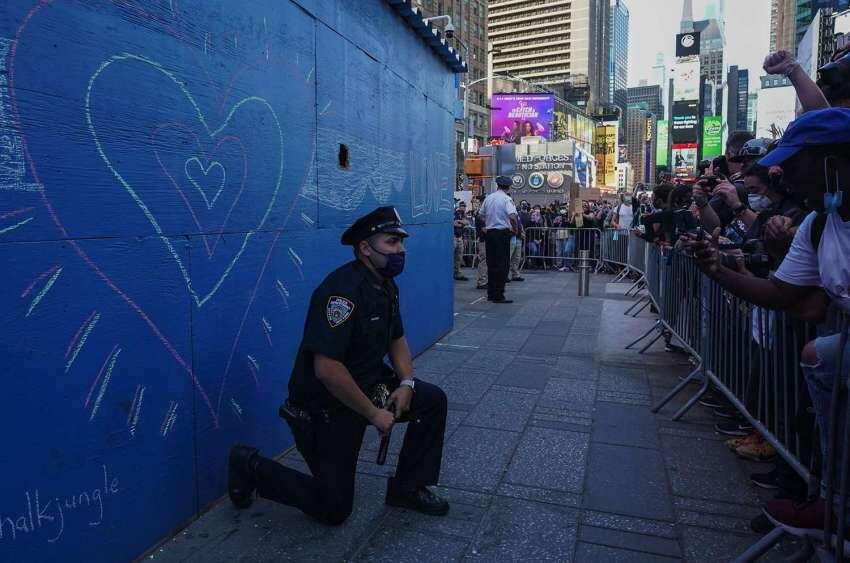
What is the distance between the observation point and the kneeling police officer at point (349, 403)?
117 inches

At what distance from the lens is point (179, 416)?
301cm

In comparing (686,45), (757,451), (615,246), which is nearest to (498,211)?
(615,246)

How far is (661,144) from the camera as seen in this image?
127250 millimetres

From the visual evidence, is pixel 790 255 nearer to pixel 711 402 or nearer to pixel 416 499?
pixel 416 499

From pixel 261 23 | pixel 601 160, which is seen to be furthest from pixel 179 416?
pixel 601 160

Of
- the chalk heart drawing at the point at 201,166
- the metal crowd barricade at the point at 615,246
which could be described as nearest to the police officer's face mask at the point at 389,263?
the chalk heart drawing at the point at 201,166

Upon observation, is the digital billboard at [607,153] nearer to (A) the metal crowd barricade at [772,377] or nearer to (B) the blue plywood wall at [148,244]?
(A) the metal crowd barricade at [772,377]

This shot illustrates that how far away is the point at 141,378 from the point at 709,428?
3979mm

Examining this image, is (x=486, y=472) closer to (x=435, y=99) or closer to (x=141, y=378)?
(x=141, y=378)

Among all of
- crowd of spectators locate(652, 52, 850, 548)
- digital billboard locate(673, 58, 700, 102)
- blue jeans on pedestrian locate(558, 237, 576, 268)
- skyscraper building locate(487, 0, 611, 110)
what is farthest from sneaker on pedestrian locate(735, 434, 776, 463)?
skyscraper building locate(487, 0, 611, 110)

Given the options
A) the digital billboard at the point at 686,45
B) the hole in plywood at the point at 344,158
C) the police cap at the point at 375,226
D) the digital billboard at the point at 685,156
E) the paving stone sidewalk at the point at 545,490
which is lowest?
the paving stone sidewalk at the point at 545,490

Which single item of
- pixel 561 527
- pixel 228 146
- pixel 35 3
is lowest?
pixel 561 527

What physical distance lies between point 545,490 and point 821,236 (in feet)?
6.76

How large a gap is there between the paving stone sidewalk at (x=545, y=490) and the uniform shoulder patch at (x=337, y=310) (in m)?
1.08
